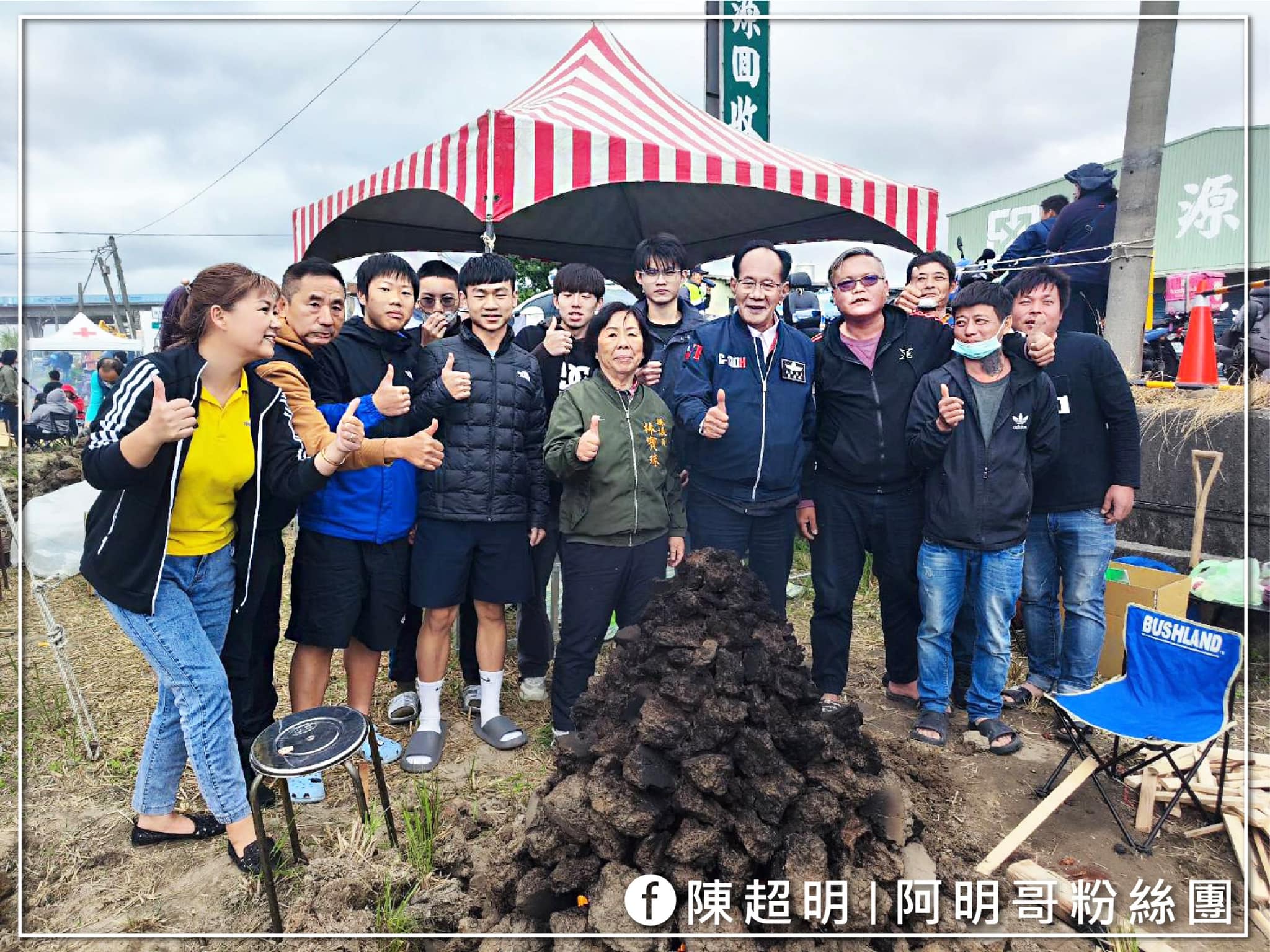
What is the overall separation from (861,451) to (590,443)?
131 centimetres

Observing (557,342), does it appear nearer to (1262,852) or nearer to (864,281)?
(864,281)

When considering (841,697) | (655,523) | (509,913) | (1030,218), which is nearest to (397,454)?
(655,523)

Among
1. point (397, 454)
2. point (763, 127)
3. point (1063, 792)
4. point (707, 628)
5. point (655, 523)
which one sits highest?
point (763, 127)

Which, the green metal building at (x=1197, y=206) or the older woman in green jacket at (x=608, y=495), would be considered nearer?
the older woman in green jacket at (x=608, y=495)

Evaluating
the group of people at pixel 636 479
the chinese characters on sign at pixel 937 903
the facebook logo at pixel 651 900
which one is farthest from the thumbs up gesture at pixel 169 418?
the chinese characters on sign at pixel 937 903

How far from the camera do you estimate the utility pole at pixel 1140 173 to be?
4.71 meters

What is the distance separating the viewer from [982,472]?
326 centimetres

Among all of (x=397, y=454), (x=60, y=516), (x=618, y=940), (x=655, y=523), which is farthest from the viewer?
(x=60, y=516)

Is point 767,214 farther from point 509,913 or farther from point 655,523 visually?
point 509,913

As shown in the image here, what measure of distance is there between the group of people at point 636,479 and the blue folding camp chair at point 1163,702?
0.50 m

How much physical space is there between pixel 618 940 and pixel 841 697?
2172 millimetres

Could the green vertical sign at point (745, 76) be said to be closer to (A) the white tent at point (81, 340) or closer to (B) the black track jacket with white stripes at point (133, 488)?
(B) the black track jacket with white stripes at point (133, 488)

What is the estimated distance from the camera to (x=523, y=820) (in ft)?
8.14

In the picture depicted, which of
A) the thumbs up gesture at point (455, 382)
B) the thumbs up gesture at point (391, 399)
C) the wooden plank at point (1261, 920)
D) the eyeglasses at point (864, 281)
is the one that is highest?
the eyeglasses at point (864, 281)
